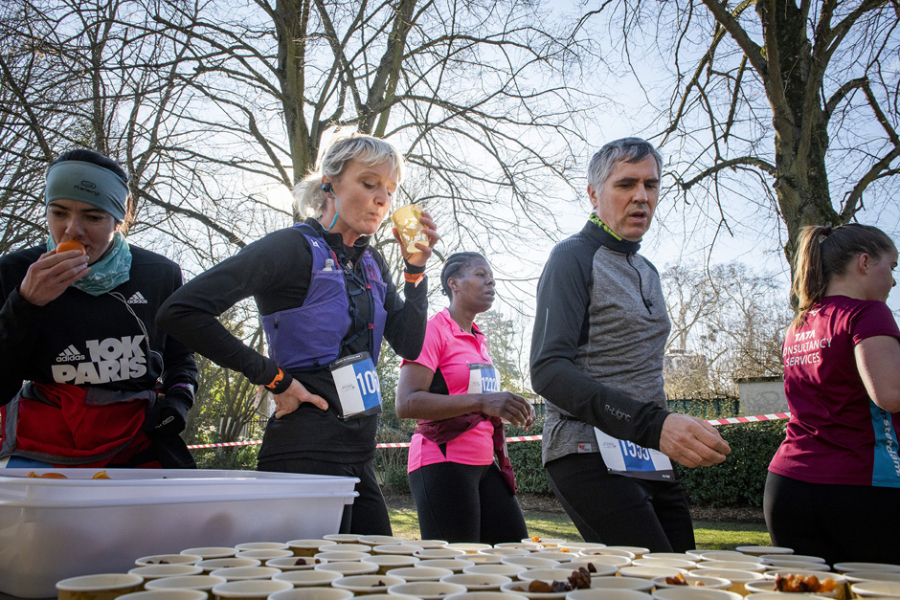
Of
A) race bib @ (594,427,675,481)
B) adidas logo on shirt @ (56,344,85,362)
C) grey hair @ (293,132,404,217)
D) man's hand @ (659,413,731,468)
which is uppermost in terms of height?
grey hair @ (293,132,404,217)

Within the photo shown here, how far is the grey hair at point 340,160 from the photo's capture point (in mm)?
2464

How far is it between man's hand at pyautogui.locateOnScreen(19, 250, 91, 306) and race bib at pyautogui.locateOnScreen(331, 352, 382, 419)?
84cm

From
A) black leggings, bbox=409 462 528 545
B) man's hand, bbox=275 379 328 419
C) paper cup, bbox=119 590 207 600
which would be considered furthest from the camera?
black leggings, bbox=409 462 528 545

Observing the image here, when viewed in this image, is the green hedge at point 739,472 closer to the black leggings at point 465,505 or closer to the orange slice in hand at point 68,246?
the black leggings at point 465,505

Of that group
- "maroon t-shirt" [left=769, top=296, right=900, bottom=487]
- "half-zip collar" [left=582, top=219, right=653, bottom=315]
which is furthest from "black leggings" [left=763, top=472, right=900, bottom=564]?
"half-zip collar" [left=582, top=219, right=653, bottom=315]

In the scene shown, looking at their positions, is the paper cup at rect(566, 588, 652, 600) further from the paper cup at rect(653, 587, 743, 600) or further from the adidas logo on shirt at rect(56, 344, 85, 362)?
the adidas logo on shirt at rect(56, 344, 85, 362)

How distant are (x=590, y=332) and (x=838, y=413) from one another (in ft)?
3.25

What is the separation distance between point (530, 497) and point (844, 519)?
11.2m

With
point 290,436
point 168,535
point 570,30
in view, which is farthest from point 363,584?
point 570,30

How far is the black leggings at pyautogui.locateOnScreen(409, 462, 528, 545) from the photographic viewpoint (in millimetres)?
3008

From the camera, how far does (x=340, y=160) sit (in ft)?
8.13

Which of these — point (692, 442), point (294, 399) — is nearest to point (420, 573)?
point (692, 442)

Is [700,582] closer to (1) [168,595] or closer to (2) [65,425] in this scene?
(1) [168,595]

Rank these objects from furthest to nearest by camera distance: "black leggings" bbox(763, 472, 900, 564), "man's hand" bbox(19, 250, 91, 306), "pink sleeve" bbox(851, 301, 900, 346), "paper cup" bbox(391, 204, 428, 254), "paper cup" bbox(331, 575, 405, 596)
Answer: "paper cup" bbox(391, 204, 428, 254)
"pink sleeve" bbox(851, 301, 900, 346)
"black leggings" bbox(763, 472, 900, 564)
"man's hand" bbox(19, 250, 91, 306)
"paper cup" bbox(331, 575, 405, 596)
